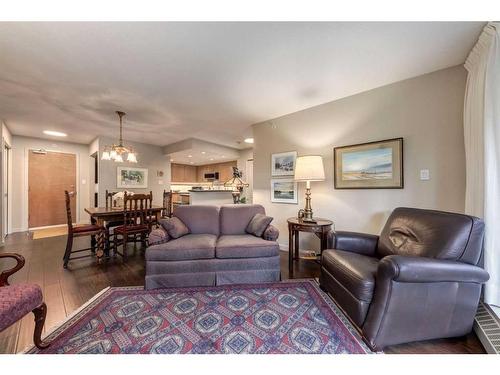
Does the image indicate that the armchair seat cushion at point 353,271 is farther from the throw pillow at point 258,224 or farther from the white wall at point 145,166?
the white wall at point 145,166

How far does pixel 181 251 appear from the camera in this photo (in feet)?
6.66

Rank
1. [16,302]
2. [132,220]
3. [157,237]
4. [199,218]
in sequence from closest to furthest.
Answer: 1. [16,302]
2. [157,237]
3. [199,218]
4. [132,220]

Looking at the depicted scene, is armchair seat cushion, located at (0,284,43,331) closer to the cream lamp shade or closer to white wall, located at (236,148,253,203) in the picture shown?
the cream lamp shade

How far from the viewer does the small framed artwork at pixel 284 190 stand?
3.21 meters

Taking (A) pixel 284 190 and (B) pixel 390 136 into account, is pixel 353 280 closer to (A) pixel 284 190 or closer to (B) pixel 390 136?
(B) pixel 390 136

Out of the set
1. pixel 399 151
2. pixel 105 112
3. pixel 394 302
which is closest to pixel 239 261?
pixel 394 302

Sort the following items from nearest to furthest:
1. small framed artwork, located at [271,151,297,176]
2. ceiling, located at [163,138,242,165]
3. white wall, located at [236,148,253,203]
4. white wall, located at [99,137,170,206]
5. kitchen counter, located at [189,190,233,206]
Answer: small framed artwork, located at [271,151,297,176]
kitchen counter, located at [189,190,233,206]
white wall, located at [99,137,170,206]
ceiling, located at [163,138,242,165]
white wall, located at [236,148,253,203]

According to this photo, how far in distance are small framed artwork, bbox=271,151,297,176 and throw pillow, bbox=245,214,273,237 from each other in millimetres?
1064

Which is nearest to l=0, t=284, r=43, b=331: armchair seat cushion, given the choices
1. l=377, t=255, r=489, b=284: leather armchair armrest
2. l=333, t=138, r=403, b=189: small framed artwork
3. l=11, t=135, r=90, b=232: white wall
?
l=377, t=255, r=489, b=284: leather armchair armrest

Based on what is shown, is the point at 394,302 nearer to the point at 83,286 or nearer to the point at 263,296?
the point at 263,296

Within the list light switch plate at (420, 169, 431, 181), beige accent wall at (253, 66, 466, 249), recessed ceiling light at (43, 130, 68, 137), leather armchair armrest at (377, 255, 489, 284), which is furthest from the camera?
recessed ceiling light at (43, 130, 68, 137)

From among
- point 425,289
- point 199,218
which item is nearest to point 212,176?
point 199,218

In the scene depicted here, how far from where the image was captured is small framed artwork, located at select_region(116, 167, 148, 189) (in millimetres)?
4973

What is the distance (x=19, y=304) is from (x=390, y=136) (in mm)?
3508
